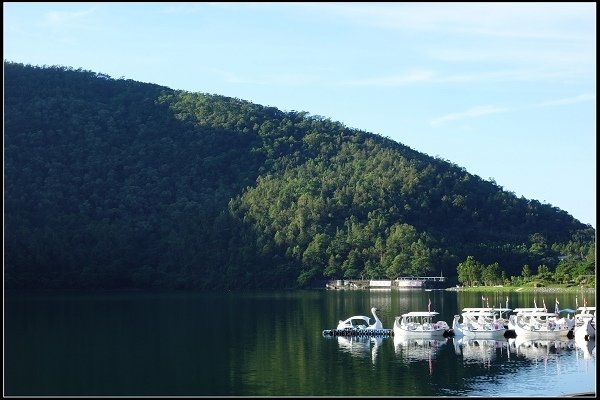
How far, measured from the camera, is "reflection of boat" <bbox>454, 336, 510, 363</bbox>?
5434cm

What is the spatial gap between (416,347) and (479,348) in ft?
12.2

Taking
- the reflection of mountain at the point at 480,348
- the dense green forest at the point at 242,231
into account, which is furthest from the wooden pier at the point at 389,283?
the reflection of mountain at the point at 480,348

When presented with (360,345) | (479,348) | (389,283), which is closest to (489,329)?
(479,348)

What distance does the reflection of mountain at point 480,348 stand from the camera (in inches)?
2126

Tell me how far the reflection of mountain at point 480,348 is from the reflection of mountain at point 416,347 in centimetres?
126

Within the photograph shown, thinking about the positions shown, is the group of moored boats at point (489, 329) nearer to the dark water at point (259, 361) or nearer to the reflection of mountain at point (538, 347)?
the reflection of mountain at point (538, 347)

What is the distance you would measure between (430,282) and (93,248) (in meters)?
54.6

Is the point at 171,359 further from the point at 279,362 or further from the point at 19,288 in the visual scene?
the point at 19,288

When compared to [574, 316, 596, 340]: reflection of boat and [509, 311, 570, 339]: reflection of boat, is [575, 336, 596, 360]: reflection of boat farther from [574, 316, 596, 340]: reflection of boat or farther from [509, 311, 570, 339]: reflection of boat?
[509, 311, 570, 339]: reflection of boat

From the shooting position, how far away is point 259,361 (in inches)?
2034

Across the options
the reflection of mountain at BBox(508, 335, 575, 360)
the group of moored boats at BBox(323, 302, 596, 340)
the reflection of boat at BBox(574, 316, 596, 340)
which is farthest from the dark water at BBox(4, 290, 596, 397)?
the group of moored boats at BBox(323, 302, 596, 340)

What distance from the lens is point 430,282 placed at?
162 meters

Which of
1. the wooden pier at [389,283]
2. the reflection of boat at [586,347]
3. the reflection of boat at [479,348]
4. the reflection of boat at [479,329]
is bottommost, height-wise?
the wooden pier at [389,283]

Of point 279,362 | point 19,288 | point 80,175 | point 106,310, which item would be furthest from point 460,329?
point 80,175
